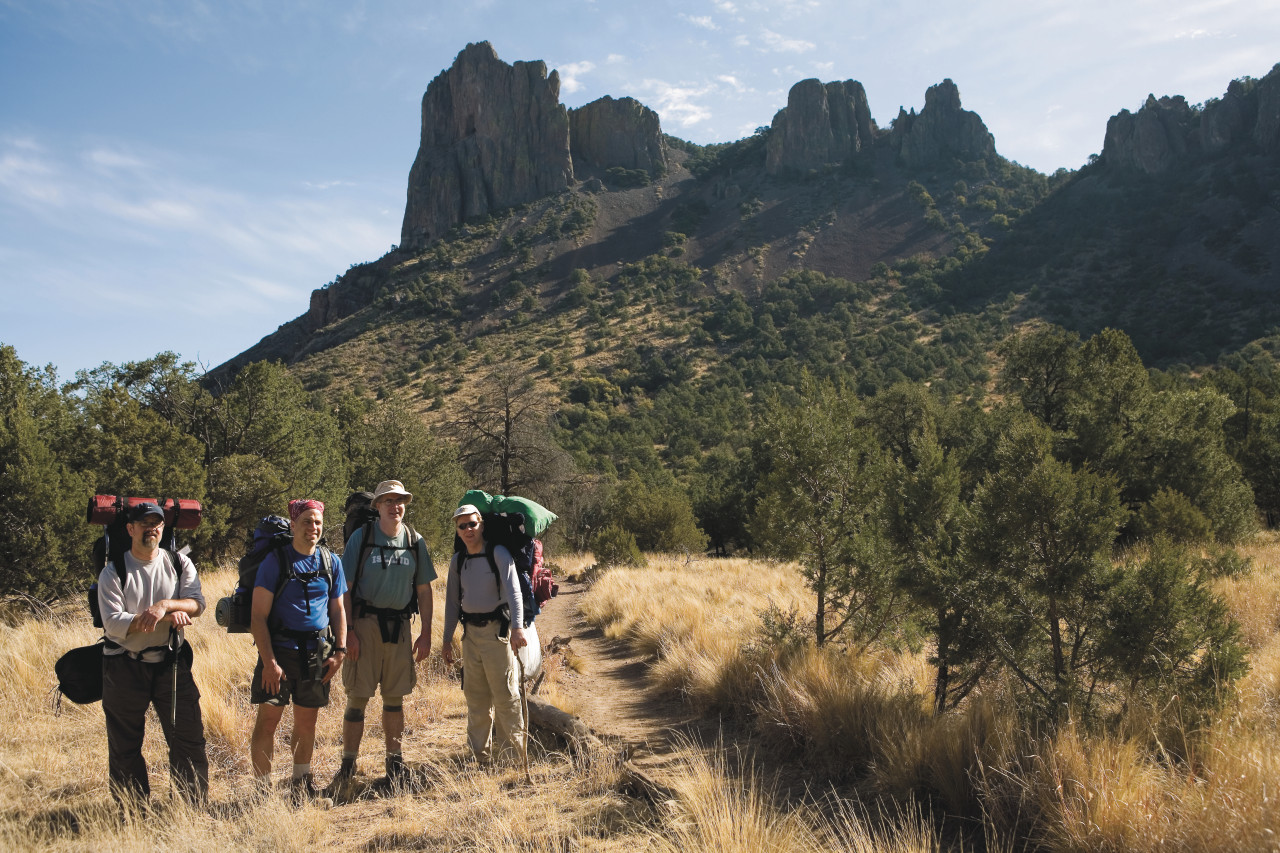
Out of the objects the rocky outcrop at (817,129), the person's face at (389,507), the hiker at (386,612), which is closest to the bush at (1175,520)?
the hiker at (386,612)

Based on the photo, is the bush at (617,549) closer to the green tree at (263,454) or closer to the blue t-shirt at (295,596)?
the green tree at (263,454)

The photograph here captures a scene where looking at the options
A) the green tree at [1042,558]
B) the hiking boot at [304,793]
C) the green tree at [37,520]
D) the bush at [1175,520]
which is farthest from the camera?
the bush at [1175,520]

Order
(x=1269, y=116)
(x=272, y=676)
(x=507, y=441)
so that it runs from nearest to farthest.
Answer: (x=272, y=676) < (x=507, y=441) < (x=1269, y=116)

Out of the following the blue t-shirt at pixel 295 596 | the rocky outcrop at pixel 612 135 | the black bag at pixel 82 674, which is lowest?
the black bag at pixel 82 674

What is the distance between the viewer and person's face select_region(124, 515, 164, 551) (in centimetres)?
396

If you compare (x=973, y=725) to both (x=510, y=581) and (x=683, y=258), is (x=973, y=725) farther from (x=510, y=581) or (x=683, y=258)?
(x=683, y=258)

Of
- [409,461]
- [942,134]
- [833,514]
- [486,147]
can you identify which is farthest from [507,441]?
[942,134]

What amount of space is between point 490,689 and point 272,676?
1458 mm

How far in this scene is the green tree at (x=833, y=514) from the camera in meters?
7.20

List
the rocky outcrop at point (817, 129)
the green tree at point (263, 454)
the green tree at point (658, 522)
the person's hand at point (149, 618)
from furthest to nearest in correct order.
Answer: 1. the rocky outcrop at point (817, 129)
2. the green tree at point (658, 522)
3. the green tree at point (263, 454)
4. the person's hand at point (149, 618)

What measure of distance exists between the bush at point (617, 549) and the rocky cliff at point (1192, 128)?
92.8 meters

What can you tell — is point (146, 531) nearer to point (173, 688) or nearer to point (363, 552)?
point (173, 688)

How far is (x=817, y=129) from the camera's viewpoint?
107188 millimetres

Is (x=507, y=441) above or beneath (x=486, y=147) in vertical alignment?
beneath
